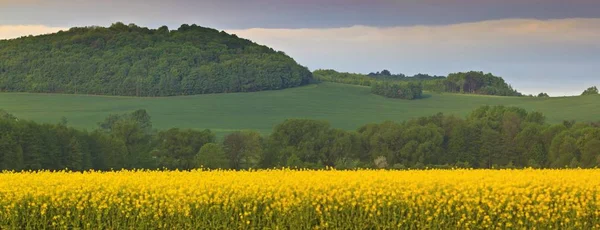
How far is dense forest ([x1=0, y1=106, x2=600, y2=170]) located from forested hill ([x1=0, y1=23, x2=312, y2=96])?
198 ft

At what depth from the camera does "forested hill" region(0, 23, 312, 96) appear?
148000 mm

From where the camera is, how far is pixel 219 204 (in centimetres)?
1673

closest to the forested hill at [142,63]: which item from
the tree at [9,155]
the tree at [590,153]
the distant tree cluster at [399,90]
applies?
the distant tree cluster at [399,90]

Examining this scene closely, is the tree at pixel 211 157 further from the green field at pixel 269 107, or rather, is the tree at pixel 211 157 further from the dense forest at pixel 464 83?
the dense forest at pixel 464 83

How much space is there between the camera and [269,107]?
131 m

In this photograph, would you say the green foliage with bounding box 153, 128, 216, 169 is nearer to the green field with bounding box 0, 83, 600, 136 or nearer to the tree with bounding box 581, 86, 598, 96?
the green field with bounding box 0, 83, 600, 136

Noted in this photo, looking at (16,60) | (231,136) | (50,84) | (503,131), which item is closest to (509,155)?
(503,131)

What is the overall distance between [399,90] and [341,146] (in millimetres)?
64004

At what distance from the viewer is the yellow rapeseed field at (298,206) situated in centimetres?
1670

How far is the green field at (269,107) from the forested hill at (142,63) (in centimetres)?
618

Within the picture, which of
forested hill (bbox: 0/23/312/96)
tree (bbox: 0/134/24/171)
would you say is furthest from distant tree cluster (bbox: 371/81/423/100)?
tree (bbox: 0/134/24/171)

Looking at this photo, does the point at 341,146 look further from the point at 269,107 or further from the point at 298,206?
the point at 298,206

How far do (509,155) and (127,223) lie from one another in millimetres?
69969

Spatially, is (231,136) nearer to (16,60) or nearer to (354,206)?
(354,206)
